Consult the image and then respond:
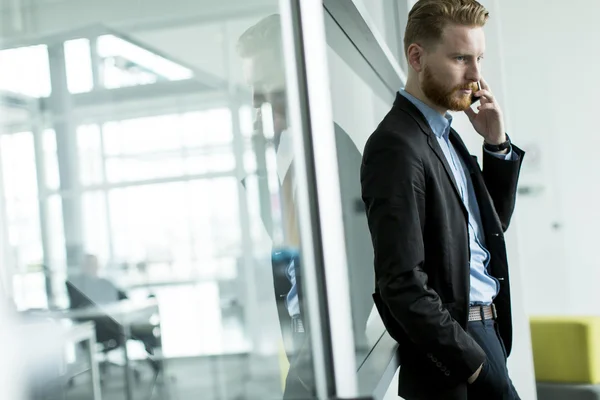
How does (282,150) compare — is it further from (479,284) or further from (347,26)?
(347,26)

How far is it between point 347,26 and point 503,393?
3.55 ft

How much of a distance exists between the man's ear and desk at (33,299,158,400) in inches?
42.0

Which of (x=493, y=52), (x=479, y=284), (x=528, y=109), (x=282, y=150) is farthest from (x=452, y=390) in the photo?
(x=528, y=109)

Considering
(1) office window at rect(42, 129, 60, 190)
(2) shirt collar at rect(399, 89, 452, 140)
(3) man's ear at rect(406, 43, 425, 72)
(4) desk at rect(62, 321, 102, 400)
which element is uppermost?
(3) man's ear at rect(406, 43, 425, 72)

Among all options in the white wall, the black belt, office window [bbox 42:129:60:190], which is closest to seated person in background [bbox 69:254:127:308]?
office window [bbox 42:129:60:190]

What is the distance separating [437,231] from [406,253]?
13cm

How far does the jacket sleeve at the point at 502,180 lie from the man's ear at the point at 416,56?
45cm

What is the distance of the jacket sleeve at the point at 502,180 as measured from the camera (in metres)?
2.03

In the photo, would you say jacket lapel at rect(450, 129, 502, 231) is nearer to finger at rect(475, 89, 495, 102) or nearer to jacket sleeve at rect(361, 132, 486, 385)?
finger at rect(475, 89, 495, 102)

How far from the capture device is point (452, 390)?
1580 mm

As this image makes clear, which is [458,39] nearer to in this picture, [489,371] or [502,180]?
[502,180]

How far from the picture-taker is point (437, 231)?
153 centimetres

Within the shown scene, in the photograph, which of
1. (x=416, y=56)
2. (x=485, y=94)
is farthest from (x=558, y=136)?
(x=416, y=56)

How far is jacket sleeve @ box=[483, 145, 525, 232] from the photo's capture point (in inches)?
79.9
